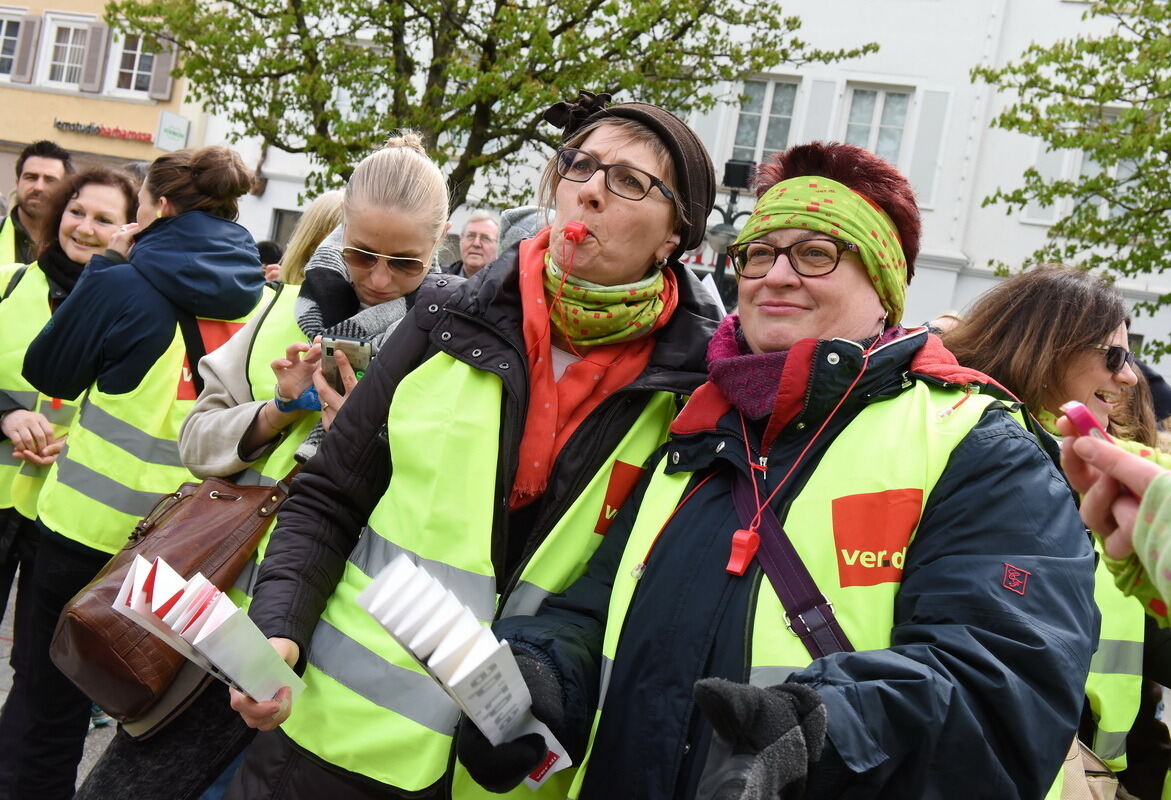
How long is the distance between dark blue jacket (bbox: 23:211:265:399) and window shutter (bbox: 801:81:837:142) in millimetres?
16487

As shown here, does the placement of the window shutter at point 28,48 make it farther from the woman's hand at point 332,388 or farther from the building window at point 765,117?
the woman's hand at point 332,388

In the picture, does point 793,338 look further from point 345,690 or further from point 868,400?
point 345,690

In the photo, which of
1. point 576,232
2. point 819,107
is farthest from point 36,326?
point 819,107

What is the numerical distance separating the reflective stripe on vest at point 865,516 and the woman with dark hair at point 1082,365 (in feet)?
3.95

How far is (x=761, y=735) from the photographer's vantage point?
1.31 meters

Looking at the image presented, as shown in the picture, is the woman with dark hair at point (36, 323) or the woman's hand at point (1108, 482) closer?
the woman's hand at point (1108, 482)

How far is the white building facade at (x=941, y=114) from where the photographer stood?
17891 mm

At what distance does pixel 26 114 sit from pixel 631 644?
25.2 m

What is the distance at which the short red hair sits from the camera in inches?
80.3

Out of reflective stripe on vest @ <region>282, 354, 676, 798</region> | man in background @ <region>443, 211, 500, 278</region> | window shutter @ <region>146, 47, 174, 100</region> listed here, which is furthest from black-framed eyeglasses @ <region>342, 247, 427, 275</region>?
window shutter @ <region>146, 47, 174, 100</region>

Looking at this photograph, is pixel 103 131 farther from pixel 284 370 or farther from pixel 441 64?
pixel 284 370

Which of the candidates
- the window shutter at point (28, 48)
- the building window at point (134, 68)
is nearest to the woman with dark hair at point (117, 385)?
the building window at point (134, 68)

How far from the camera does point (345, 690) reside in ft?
6.48

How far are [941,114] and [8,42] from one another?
2010 centimetres
